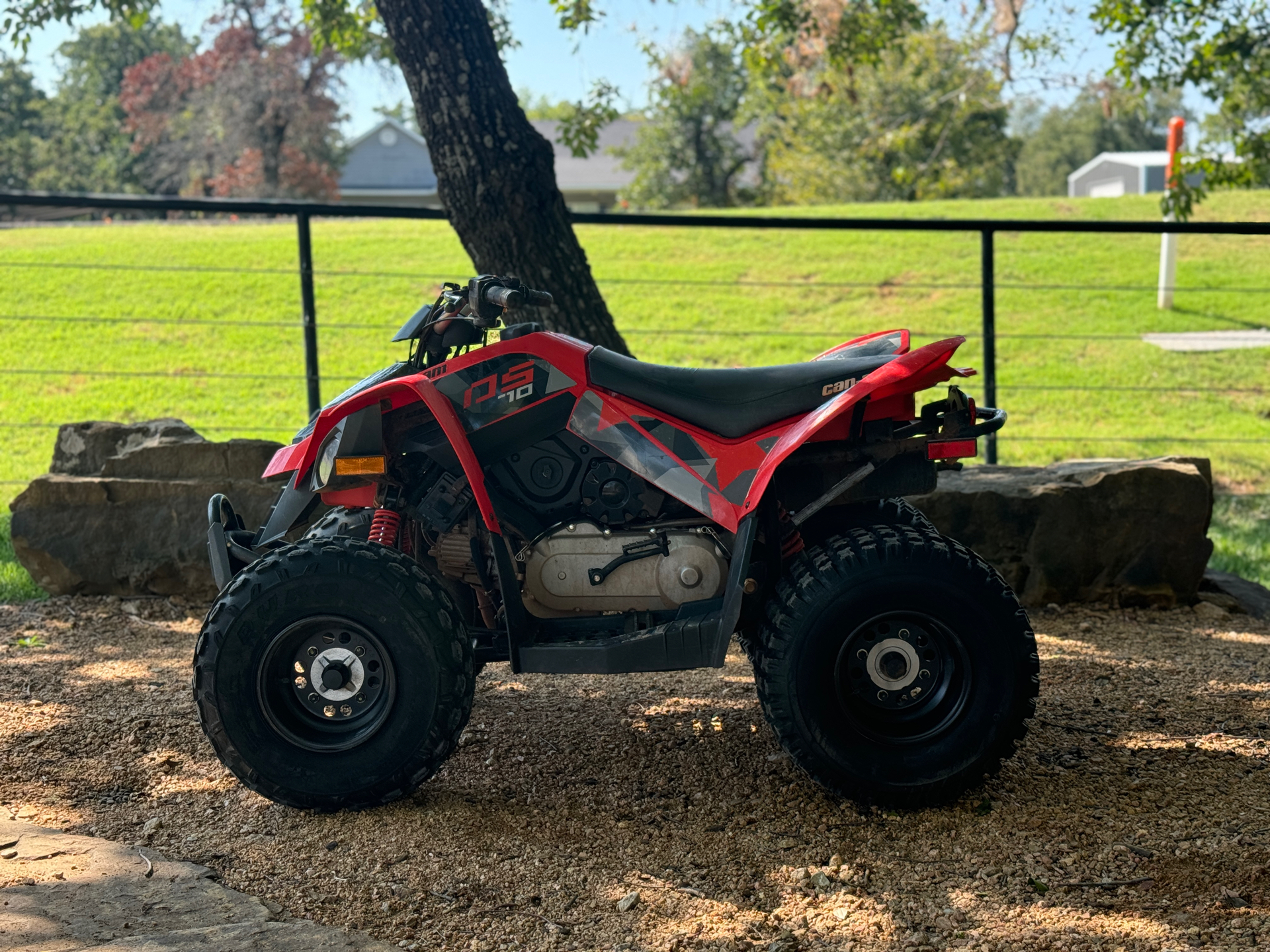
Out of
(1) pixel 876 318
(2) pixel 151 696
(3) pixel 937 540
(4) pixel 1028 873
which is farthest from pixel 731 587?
(1) pixel 876 318

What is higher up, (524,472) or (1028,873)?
(524,472)

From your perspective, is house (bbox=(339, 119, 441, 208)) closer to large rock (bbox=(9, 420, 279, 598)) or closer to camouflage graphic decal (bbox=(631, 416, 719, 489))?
large rock (bbox=(9, 420, 279, 598))

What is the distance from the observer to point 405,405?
123 inches

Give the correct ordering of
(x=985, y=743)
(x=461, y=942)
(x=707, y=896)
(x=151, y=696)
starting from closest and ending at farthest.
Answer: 1. (x=461, y=942)
2. (x=707, y=896)
3. (x=985, y=743)
4. (x=151, y=696)

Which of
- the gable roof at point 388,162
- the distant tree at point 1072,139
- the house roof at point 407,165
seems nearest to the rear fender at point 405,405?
the house roof at point 407,165

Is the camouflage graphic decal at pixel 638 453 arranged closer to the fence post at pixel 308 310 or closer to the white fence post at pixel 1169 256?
the fence post at pixel 308 310

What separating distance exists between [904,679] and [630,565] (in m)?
0.78

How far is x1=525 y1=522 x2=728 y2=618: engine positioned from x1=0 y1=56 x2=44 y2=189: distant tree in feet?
158

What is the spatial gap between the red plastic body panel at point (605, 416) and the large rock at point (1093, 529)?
6.02 feet

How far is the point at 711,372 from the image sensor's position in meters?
3.07

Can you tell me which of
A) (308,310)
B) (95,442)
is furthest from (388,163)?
(95,442)

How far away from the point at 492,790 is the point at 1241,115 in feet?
37.1

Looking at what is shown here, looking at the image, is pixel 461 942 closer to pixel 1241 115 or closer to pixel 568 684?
pixel 568 684

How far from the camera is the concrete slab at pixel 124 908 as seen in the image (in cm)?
225
